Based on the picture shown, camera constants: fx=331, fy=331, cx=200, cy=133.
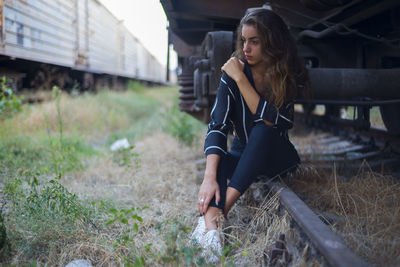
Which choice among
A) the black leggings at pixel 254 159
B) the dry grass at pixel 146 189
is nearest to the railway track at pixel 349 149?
the black leggings at pixel 254 159

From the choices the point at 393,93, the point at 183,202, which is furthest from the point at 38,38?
the point at 393,93

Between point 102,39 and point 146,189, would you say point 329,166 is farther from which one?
point 102,39

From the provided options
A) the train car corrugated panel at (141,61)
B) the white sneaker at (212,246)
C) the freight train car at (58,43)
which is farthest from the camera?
the train car corrugated panel at (141,61)

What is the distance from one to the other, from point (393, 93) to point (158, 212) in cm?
199

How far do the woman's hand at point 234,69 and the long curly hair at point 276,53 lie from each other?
0.16 metres

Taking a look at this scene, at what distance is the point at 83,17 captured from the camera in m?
8.48

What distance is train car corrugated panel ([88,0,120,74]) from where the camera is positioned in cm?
957

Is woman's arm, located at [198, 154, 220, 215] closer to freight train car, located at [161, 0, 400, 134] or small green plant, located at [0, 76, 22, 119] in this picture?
freight train car, located at [161, 0, 400, 134]

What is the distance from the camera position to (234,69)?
200 centimetres

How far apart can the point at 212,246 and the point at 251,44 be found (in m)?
1.18

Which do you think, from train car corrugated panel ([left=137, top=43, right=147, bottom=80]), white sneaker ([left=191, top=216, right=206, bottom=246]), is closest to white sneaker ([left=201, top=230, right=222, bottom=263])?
white sneaker ([left=191, top=216, right=206, bottom=246])

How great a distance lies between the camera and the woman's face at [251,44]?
6.47 feet

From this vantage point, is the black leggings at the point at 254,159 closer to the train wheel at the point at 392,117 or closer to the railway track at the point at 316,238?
the railway track at the point at 316,238

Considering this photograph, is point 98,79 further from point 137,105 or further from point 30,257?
point 30,257
